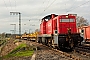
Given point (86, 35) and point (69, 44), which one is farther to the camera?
point (86, 35)

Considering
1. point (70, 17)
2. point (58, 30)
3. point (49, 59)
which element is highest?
point (70, 17)

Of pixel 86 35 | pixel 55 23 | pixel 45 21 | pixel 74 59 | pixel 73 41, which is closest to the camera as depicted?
pixel 74 59

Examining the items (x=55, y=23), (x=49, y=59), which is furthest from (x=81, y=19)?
(x=49, y=59)

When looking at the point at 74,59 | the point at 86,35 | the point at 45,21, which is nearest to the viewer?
the point at 74,59

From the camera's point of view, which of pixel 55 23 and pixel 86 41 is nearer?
pixel 55 23

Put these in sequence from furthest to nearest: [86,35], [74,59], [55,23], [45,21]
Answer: [86,35], [45,21], [55,23], [74,59]

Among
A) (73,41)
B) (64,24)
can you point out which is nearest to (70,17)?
(64,24)

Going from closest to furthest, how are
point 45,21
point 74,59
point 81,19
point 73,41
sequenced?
1. point 74,59
2. point 73,41
3. point 45,21
4. point 81,19

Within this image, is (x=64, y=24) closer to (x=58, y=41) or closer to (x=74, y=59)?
(x=58, y=41)

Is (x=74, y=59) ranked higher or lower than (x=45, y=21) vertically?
lower

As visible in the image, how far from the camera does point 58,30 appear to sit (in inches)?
763

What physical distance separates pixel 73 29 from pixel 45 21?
8.35m

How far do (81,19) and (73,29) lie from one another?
48067 mm

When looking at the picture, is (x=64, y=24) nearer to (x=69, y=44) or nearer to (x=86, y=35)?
(x=69, y=44)
